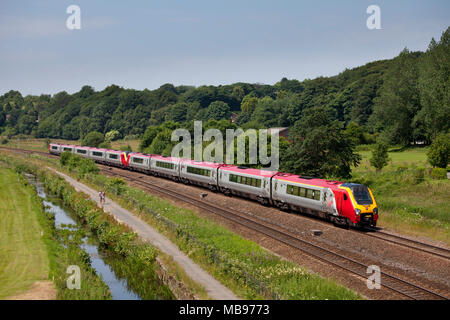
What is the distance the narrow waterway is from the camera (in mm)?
26422

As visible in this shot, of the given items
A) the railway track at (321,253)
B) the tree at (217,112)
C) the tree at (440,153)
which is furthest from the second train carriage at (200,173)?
the tree at (217,112)

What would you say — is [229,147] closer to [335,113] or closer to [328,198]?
[328,198]

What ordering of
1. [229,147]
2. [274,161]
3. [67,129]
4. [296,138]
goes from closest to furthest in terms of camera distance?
[296,138], [274,161], [229,147], [67,129]

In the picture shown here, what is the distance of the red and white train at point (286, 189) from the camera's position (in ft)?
102

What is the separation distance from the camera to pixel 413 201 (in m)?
40.3

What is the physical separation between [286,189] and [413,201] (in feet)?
39.0

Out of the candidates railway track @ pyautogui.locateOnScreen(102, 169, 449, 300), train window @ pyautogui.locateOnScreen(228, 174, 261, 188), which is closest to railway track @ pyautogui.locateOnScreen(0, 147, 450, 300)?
railway track @ pyautogui.locateOnScreen(102, 169, 449, 300)

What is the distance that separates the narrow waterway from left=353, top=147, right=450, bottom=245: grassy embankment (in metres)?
19.1

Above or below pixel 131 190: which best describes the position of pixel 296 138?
above

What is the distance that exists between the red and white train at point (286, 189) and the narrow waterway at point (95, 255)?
49.2 ft
